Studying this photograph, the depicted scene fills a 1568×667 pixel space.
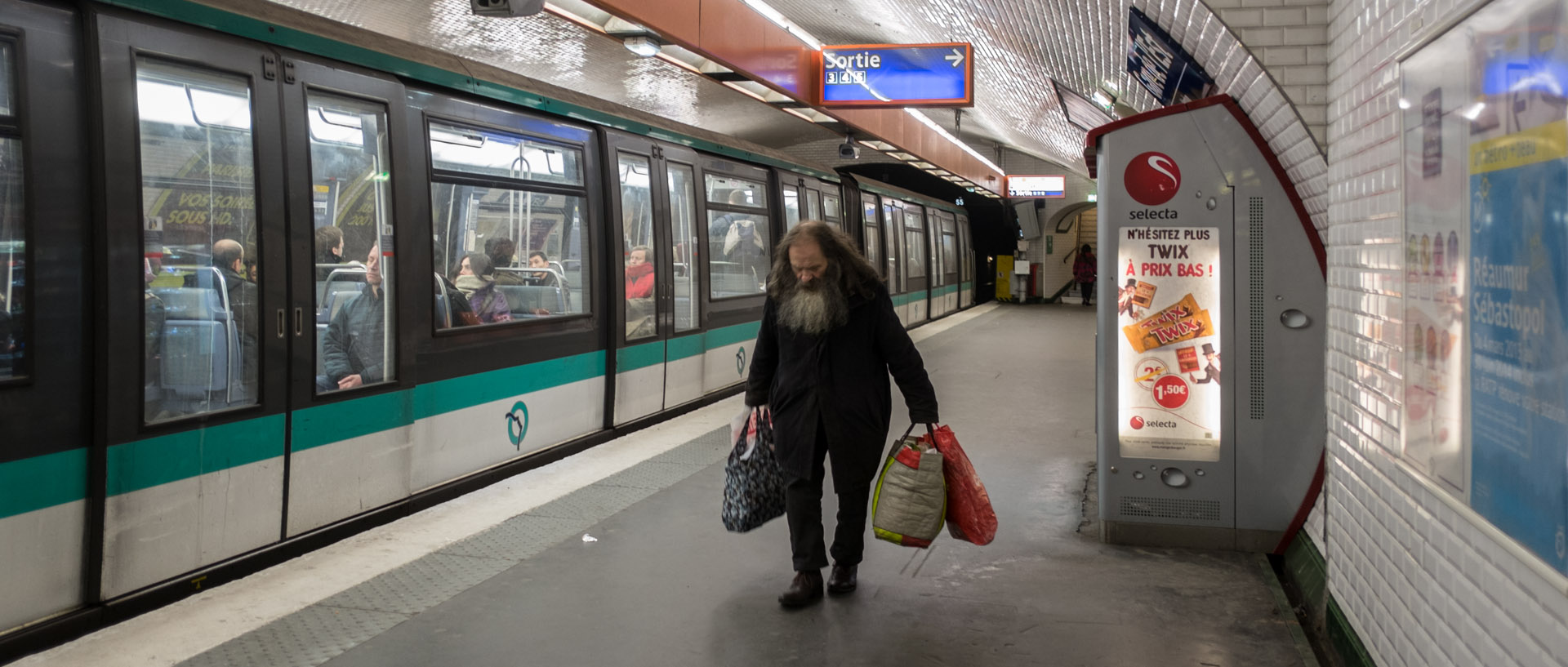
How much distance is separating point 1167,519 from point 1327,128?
5.99 ft

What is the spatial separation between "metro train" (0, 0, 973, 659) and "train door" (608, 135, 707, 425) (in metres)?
0.26

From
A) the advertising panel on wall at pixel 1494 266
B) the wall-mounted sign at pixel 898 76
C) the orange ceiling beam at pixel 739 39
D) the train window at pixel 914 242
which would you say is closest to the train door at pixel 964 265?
the train window at pixel 914 242

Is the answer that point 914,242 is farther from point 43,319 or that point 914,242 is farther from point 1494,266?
point 1494,266

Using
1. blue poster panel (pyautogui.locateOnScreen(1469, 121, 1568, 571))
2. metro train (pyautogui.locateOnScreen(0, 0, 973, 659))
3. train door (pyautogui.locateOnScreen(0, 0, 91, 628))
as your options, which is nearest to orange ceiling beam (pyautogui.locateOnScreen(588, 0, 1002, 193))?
metro train (pyautogui.locateOnScreen(0, 0, 973, 659))

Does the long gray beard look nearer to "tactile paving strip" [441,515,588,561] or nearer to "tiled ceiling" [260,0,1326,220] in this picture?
"tactile paving strip" [441,515,588,561]

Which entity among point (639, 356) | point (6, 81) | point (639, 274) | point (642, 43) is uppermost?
point (642, 43)

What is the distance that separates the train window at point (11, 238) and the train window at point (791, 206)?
826 cm

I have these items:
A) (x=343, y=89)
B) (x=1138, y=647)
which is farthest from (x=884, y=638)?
(x=343, y=89)

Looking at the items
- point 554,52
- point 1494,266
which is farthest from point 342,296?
point 554,52

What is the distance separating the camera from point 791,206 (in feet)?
38.0

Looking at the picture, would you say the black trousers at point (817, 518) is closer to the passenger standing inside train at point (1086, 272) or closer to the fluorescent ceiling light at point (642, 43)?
the fluorescent ceiling light at point (642, 43)

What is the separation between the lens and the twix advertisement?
4.81 m

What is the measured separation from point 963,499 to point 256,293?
9.20ft

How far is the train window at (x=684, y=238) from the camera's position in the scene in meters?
8.65
